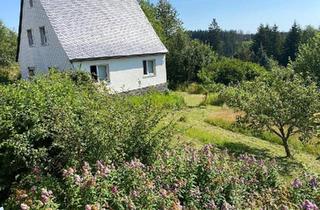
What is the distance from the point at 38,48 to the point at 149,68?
7759 millimetres

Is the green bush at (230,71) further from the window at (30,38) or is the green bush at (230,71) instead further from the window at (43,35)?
the window at (30,38)

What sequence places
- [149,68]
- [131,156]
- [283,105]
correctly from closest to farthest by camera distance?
[131,156] < [283,105] < [149,68]

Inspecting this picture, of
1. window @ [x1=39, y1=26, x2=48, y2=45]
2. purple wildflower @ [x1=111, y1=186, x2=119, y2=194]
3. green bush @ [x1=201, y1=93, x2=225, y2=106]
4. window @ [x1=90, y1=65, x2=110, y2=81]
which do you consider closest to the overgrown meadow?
purple wildflower @ [x1=111, y1=186, x2=119, y2=194]

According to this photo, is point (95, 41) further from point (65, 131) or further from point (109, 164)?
point (109, 164)

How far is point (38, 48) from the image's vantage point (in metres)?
27.4

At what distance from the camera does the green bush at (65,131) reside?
7.71 metres

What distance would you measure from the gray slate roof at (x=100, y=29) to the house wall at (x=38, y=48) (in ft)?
2.09

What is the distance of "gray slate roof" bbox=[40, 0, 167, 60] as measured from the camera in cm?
2412

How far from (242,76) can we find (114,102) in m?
25.7

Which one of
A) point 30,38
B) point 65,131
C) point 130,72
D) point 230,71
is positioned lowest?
point 230,71

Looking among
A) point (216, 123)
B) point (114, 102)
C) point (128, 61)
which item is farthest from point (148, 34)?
point (114, 102)

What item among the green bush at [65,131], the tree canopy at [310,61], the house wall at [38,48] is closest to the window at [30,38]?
the house wall at [38,48]

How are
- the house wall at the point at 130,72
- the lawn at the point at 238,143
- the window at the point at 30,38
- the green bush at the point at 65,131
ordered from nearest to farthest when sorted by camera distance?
the green bush at the point at 65,131 < the lawn at the point at 238,143 < the house wall at the point at 130,72 < the window at the point at 30,38

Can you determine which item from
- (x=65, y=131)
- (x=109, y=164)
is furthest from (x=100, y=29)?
(x=109, y=164)
